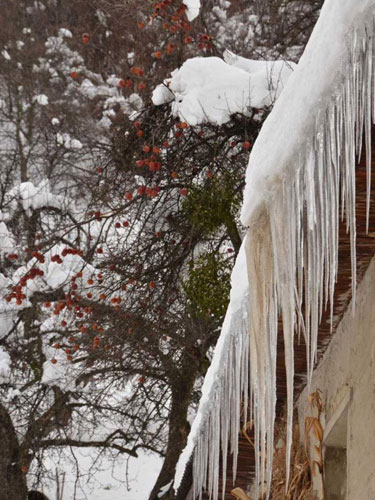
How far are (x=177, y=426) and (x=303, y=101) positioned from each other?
6628mm

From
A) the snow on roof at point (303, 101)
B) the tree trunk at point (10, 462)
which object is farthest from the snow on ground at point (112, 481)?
the snow on roof at point (303, 101)

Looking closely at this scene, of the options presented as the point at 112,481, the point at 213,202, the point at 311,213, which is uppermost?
the point at 112,481

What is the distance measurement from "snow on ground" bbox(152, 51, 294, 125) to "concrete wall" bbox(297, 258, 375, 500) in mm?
2525

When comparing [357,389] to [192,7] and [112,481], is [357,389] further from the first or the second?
[112,481]

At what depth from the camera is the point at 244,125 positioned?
5051mm

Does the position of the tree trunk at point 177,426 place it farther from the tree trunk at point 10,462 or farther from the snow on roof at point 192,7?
the snow on roof at point 192,7

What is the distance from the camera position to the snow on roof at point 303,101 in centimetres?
124

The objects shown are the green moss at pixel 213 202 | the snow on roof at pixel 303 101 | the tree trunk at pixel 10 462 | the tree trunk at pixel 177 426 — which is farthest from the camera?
the tree trunk at pixel 10 462

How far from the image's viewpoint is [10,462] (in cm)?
876

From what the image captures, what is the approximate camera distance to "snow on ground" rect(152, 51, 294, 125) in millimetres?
4949

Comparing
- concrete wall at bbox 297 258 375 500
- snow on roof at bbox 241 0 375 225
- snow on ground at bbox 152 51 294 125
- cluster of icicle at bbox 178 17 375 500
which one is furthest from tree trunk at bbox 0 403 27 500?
snow on roof at bbox 241 0 375 225

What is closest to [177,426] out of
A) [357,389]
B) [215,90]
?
[215,90]

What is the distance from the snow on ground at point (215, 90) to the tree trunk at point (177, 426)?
2.84 metres

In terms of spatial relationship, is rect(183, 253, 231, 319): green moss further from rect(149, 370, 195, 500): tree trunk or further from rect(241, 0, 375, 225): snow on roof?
rect(241, 0, 375, 225): snow on roof
